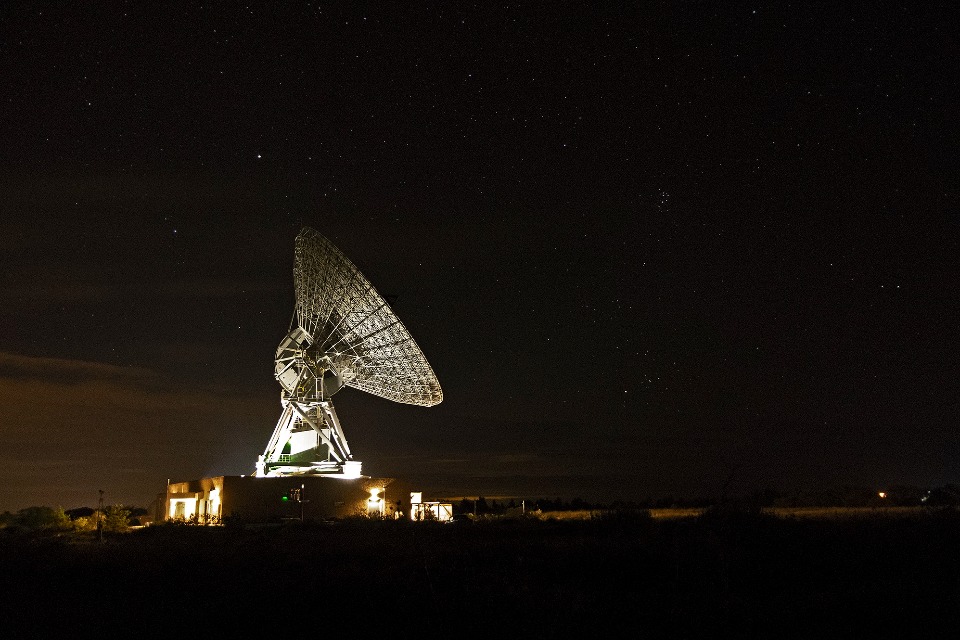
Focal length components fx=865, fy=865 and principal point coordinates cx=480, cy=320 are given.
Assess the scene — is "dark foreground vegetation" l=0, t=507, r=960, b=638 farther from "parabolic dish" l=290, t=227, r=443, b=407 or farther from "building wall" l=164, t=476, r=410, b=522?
"building wall" l=164, t=476, r=410, b=522

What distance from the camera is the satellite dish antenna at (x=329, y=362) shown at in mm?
35500

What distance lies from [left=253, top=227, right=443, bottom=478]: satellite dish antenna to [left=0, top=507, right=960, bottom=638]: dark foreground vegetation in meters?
16.9

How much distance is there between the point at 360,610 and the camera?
34.3 ft

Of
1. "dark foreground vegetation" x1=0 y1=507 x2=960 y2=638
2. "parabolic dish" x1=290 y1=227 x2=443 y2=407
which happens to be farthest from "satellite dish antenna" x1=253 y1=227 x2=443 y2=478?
"dark foreground vegetation" x1=0 y1=507 x2=960 y2=638

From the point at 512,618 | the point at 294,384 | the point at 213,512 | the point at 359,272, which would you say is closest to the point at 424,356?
the point at 359,272

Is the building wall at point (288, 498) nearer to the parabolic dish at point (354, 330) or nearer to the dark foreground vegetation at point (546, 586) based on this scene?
the parabolic dish at point (354, 330)

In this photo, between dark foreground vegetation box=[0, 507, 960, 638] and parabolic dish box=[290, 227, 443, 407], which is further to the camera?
parabolic dish box=[290, 227, 443, 407]

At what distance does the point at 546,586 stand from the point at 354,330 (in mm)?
26537

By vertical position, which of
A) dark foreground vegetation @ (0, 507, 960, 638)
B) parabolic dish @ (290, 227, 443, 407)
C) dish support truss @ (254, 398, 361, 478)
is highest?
parabolic dish @ (290, 227, 443, 407)

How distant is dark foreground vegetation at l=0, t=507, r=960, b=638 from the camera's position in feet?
30.7

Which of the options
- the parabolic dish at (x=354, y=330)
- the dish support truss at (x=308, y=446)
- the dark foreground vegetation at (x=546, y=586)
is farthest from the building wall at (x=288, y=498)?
the dark foreground vegetation at (x=546, y=586)

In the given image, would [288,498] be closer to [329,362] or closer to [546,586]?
[329,362]

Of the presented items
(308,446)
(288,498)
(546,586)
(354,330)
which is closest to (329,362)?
(354,330)

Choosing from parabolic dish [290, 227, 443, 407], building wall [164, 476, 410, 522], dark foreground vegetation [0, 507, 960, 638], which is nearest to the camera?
dark foreground vegetation [0, 507, 960, 638]
